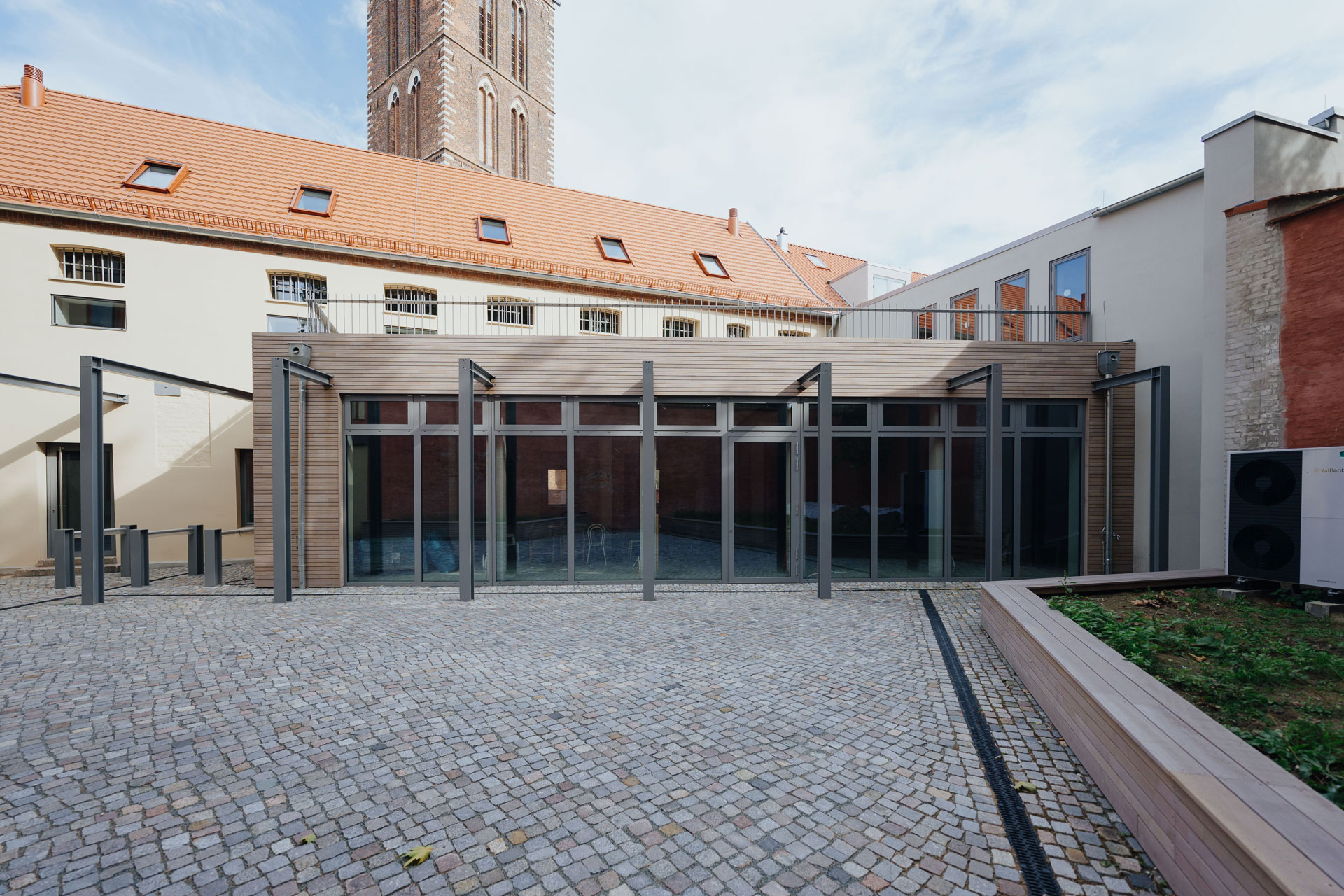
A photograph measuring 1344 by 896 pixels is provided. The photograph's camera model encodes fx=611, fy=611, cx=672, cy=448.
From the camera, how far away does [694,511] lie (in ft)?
31.9

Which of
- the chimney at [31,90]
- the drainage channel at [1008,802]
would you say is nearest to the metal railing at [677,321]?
the drainage channel at [1008,802]

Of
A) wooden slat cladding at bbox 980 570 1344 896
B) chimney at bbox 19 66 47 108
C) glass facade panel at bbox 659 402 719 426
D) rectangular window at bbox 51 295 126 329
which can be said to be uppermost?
chimney at bbox 19 66 47 108

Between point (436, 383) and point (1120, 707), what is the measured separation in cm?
913

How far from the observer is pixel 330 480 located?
9602mm

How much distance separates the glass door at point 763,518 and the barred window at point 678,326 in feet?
22.9

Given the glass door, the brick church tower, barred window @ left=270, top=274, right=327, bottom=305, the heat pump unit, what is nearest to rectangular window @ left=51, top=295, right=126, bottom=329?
barred window @ left=270, top=274, right=327, bottom=305

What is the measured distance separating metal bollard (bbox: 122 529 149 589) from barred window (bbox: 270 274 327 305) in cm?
610

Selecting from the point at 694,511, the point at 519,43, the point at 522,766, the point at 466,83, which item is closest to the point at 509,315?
the point at 694,511

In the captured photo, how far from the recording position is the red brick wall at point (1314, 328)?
6891 mm

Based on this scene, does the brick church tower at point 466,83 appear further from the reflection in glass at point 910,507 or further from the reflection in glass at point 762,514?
the reflection in glass at point 910,507

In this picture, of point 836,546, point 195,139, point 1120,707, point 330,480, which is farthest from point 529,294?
point 1120,707

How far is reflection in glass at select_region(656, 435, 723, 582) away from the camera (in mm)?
9719

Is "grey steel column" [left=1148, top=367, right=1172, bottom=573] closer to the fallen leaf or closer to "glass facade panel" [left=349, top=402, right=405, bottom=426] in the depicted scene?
the fallen leaf

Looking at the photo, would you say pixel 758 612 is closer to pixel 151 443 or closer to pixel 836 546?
pixel 836 546
